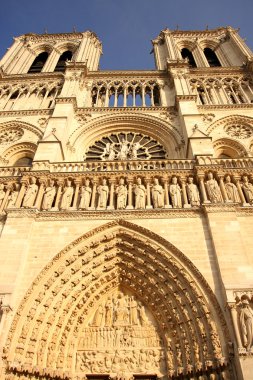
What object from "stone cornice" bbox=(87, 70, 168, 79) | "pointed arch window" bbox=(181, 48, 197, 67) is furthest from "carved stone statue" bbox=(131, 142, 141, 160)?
"pointed arch window" bbox=(181, 48, 197, 67)

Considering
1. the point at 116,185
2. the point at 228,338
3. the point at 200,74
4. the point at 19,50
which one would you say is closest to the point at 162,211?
the point at 116,185

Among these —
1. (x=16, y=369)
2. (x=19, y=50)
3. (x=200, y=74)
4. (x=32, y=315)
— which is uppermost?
(x=19, y=50)

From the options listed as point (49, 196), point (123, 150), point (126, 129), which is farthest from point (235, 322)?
point (126, 129)

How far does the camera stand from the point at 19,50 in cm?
1962

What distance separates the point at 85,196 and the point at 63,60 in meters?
14.2

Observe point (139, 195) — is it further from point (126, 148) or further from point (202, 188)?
point (126, 148)

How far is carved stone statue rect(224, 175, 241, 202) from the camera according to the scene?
843 cm

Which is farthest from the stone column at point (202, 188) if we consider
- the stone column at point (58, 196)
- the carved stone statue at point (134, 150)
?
the stone column at point (58, 196)

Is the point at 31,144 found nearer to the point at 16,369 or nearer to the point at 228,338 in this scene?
the point at 16,369

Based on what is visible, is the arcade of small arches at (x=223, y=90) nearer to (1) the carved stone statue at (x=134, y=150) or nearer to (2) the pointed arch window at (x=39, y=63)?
(1) the carved stone statue at (x=134, y=150)

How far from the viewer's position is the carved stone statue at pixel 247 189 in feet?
27.7

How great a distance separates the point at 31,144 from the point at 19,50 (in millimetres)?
9967

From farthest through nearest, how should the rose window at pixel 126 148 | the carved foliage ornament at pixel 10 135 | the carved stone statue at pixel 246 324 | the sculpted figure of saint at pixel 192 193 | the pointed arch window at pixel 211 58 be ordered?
the pointed arch window at pixel 211 58
the carved foliage ornament at pixel 10 135
the rose window at pixel 126 148
the sculpted figure of saint at pixel 192 193
the carved stone statue at pixel 246 324

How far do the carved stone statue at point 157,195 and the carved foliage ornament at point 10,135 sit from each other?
6.33 m
